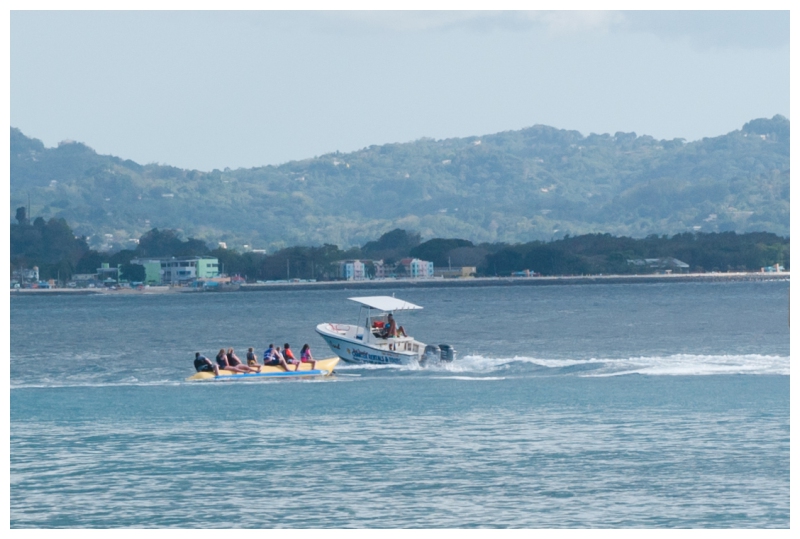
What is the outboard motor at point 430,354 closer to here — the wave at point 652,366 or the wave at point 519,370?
the wave at point 519,370

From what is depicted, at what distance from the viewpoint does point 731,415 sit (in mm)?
32062

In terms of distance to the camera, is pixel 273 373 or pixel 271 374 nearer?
pixel 271 374

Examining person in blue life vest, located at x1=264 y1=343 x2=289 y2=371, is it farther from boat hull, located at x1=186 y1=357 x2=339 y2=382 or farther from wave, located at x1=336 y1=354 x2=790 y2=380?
wave, located at x1=336 y1=354 x2=790 y2=380

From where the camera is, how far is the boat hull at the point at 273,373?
43.2m

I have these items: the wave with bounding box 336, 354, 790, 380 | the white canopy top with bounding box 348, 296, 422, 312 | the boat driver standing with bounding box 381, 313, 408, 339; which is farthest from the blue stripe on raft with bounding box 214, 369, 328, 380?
the boat driver standing with bounding box 381, 313, 408, 339

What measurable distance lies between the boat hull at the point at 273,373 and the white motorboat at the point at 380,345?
3.24m

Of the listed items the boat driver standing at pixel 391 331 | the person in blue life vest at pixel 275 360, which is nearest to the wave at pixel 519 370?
→ the person in blue life vest at pixel 275 360

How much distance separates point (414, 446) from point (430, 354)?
782 inches

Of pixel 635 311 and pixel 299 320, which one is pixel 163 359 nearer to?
pixel 299 320

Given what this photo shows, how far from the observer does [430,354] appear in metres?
48.5

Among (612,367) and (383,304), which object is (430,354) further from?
(612,367)

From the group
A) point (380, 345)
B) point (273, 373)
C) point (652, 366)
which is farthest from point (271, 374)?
point (652, 366)
